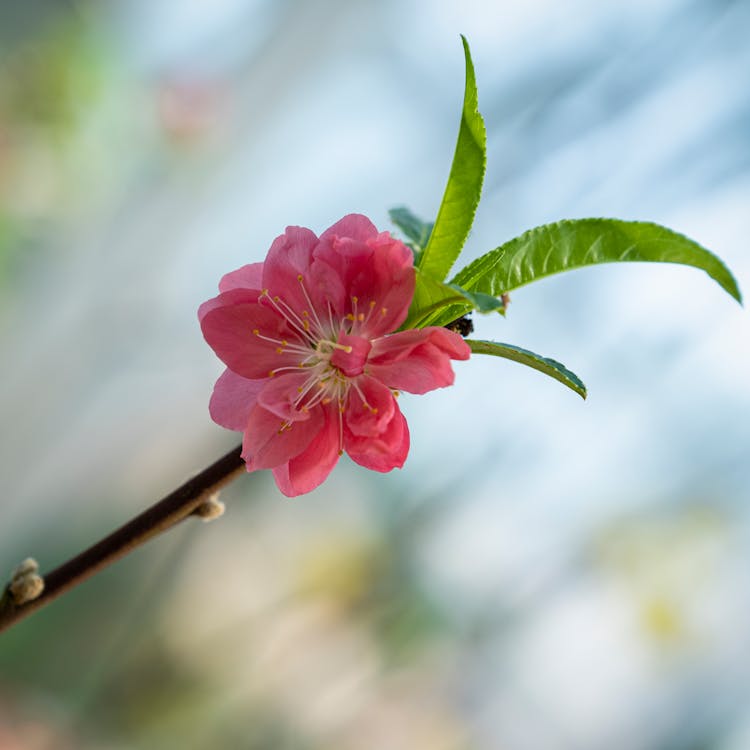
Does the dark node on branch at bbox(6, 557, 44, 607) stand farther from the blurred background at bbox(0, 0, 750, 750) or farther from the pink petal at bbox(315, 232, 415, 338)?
the blurred background at bbox(0, 0, 750, 750)

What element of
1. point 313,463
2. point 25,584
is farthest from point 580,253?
point 25,584

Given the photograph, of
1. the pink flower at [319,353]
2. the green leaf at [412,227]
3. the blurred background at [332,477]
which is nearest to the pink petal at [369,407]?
the pink flower at [319,353]

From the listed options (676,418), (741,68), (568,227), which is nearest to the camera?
(568,227)

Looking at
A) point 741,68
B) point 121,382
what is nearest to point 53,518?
point 121,382

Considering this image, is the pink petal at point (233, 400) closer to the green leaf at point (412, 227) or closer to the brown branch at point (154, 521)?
the brown branch at point (154, 521)

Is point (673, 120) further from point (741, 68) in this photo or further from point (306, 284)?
point (306, 284)

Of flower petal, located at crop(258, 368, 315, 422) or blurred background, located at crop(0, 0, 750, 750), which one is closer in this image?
flower petal, located at crop(258, 368, 315, 422)

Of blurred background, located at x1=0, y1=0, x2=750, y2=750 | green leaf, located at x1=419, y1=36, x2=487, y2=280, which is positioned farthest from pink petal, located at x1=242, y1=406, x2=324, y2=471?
blurred background, located at x1=0, y1=0, x2=750, y2=750
